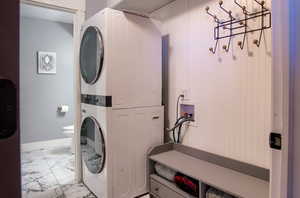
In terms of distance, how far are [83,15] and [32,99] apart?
7.60 ft

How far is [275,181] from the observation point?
2.73 feet

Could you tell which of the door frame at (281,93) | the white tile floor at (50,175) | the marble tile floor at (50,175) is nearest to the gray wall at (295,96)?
the door frame at (281,93)

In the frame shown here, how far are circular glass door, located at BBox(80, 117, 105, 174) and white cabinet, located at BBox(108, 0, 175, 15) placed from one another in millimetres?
1205

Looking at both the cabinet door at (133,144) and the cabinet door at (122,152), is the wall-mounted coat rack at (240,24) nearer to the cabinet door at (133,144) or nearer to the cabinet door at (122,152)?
the cabinet door at (133,144)

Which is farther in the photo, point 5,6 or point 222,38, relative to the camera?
point 222,38

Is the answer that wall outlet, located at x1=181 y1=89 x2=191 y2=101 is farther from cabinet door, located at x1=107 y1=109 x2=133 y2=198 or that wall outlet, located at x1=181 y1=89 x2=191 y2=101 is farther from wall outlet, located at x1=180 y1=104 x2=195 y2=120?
cabinet door, located at x1=107 y1=109 x2=133 y2=198

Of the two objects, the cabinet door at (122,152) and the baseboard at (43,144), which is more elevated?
the cabinet door at (122,152)

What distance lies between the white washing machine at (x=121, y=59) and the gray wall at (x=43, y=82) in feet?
6.98

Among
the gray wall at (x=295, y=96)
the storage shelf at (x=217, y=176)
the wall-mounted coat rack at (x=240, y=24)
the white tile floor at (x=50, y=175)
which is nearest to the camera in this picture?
the gray wall at (x=295, y=96)

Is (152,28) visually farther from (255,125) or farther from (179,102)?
(255,125)

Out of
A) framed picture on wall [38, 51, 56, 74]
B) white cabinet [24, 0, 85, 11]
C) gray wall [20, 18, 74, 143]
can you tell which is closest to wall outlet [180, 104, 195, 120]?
white cabinet [24, 0, 85, 11]

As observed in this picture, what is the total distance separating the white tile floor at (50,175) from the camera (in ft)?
7.64

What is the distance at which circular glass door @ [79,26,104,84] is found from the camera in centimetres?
203

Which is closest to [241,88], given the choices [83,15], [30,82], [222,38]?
[222,38]
